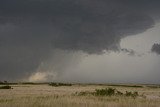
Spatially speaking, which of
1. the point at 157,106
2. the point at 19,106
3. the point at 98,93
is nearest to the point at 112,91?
the point at 98,93

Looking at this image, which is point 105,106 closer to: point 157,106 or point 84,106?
point 84,106

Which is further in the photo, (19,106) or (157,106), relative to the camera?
(157,106)

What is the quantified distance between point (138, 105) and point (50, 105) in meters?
7.22

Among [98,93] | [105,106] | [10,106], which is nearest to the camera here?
[10,106]

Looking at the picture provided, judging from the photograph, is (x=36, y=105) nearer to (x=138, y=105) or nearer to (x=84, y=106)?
(x=84, y=106)

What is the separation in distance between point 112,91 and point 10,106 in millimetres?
27809

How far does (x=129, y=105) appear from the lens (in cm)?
2655

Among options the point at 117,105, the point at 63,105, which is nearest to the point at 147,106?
the point at 117,105

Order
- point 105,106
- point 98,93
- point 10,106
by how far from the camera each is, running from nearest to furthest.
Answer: point 10,106 < point 105,106 < point 98,93

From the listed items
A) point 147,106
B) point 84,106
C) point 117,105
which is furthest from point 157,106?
point 84,106

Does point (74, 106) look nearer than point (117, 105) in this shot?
Yes

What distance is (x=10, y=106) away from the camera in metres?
24.0

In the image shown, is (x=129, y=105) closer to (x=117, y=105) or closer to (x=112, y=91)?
(x=117, y=105)

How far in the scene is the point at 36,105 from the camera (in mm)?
25297
